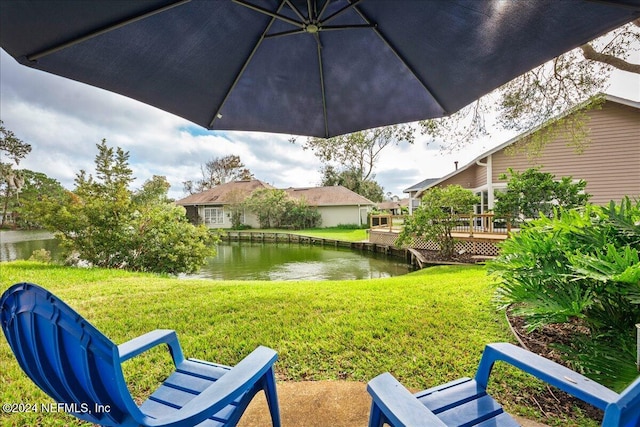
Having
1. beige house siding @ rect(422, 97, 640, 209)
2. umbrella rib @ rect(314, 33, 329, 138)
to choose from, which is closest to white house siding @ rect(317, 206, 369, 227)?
beige house siding @ rect(422, 97, 640, 209)

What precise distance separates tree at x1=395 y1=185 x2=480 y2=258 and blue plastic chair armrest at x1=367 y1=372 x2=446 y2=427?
28.9ft

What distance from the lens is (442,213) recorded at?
9281mm

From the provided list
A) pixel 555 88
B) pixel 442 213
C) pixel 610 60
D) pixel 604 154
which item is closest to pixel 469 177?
pixel 604 154

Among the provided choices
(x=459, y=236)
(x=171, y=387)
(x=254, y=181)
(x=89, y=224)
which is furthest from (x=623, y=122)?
(x=254, y=181)

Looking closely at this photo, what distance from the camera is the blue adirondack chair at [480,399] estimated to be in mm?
806

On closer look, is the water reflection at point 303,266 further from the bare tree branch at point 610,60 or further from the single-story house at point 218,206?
the single-story house at point 218,206

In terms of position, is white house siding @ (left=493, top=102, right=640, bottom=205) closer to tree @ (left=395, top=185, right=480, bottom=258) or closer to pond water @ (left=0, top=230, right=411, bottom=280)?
tree @ (left=395, top=185, right=480, bottom=258)

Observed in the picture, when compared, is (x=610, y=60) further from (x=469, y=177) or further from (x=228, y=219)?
(x=228, y=219)

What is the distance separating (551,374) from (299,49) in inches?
106

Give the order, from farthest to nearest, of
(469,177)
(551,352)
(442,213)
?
(469,177), (442,213), (551,352)

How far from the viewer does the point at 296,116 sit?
116 inches

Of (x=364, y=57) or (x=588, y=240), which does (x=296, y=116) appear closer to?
(x=364, y=57)

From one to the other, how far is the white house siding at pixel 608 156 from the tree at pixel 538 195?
103 inches

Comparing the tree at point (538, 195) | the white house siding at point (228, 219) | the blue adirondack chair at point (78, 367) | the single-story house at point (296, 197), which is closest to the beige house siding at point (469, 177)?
the tree at point (538, 195)
